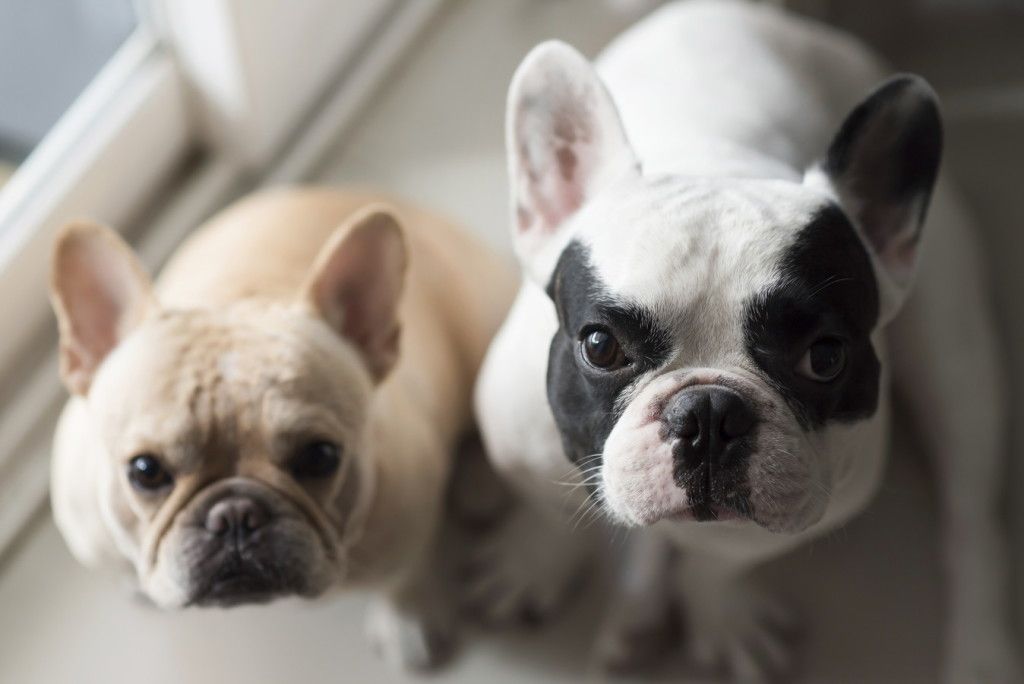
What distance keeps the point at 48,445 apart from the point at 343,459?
63cm

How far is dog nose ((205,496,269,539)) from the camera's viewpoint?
1.18 metres

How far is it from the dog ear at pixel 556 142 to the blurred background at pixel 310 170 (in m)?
0.61

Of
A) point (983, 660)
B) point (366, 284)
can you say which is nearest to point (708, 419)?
point (366, 284)

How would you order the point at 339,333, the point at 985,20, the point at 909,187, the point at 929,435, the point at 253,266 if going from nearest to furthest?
the point at 909,187 → the point at 339,333 → the point at 253,266 → the point at 929,435 → the point at 985,20

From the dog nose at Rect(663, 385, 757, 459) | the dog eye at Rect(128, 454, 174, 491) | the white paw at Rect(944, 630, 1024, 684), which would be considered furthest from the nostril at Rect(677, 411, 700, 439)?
the white paw at Rect(944, 630, 1024, 684)

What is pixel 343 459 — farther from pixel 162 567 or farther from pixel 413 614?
pixel 413 614

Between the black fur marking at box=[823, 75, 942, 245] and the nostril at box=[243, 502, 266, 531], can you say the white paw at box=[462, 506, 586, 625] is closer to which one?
the nostril at box=[243, 502, 266, 531]

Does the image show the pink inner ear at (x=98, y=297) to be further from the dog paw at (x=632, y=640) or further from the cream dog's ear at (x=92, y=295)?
the dog paw at (x=632, y=640)

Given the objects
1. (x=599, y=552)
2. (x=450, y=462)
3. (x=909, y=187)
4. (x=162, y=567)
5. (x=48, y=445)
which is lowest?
(x=599, y=552)

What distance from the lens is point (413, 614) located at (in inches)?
61.5

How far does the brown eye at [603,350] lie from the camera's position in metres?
1.12

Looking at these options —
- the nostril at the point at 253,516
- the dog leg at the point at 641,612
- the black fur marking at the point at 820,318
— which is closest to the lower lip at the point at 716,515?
the black fur marking at the point at 820,318

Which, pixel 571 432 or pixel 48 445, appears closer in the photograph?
pixel 571 432

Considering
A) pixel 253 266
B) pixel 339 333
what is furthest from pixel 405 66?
pixel 339 333
